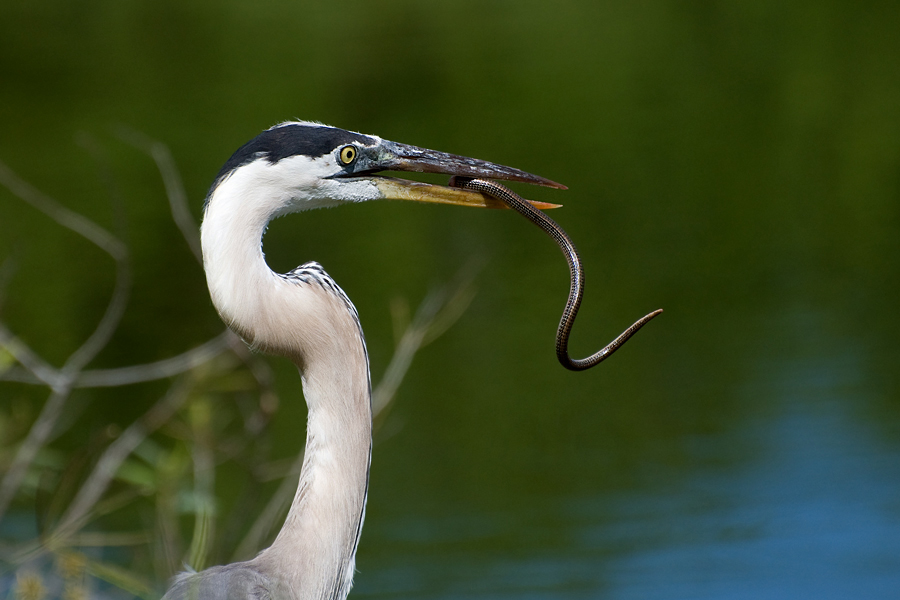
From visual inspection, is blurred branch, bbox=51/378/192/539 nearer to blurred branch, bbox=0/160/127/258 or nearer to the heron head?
blurred branch, bbox=0/160/127/258

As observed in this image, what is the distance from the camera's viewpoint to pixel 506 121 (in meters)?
17.5

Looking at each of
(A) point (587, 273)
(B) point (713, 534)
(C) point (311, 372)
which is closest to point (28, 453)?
(C) point (311, 372)

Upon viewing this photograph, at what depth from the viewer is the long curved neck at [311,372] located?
2482 mm

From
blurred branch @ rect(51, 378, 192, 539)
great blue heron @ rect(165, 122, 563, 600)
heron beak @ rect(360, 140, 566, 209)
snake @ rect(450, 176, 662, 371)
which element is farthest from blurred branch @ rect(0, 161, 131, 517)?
snake @ rect(450, 176, 662, 371)

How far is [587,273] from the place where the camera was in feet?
37.3

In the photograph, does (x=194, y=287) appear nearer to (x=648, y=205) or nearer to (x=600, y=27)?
(x=648, y=205)

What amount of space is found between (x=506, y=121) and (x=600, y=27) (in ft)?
20.6

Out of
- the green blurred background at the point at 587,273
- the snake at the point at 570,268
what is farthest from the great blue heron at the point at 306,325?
the green blurred background at the point at 587,273

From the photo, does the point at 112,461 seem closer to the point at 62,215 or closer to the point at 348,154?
the point at 62,215

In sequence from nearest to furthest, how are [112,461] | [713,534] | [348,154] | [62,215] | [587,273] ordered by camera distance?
[348,154] < [112,461] < [62,215] < [713,534] < [587,273]

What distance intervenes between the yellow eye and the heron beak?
0.05 meters

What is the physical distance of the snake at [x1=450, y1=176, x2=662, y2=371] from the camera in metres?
2.61

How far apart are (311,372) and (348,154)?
0.56 meters

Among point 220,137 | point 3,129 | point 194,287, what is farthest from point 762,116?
point 3,129
